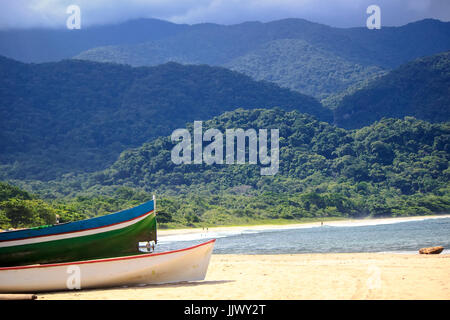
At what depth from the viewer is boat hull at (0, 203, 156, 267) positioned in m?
15.3

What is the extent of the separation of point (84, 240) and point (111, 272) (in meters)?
1.13

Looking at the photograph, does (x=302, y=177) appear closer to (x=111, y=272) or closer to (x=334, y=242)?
(x=334, y=242)

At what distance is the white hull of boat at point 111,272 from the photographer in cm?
1482

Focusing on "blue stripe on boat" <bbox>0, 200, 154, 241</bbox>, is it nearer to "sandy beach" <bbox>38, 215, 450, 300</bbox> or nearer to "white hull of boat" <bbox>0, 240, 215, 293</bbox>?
"white hull of boat" <bbox>0, 240, 215, 293</bbox>

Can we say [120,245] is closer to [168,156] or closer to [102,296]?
[102,296]

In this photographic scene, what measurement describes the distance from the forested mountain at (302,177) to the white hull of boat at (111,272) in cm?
6441

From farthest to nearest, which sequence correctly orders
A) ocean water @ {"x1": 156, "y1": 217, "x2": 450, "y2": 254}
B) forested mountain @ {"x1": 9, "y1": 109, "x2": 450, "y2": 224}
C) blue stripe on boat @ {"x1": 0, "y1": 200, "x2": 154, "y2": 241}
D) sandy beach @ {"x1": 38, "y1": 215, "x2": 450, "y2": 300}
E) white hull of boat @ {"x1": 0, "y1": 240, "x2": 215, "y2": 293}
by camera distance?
1. forested mountain @ {"x1": 9, "y1": 109, "x2": 450, "y2": 224}
2. ocean water @ {"x1": 156, "y1": 217, "x2": 450, "y2": 254}
3. blue stripe on boat @ {"x1": 0, "y1": 200, "x2": 154, "y2": 241}
4. white hull of boat @ {"x1": 0, "y1": 240, "x2": 215, "y2": 293}
5. sandy beach @ {"x1": 38, "y1": 215, "x2": 450, "y2": 300}

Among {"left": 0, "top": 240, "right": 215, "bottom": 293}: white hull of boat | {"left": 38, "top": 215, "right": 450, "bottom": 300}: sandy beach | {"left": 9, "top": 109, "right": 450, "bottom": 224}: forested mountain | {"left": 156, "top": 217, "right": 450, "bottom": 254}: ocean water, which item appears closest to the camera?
{"left": 38, "top": 215, "right": 450, "bottom": 300}: sandy beach

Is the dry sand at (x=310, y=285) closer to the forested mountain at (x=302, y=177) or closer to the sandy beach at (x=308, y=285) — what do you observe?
the sandy beach at (x=308, y=285)

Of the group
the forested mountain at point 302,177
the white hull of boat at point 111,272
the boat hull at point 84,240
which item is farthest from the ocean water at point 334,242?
the forested mountain at point 302,177

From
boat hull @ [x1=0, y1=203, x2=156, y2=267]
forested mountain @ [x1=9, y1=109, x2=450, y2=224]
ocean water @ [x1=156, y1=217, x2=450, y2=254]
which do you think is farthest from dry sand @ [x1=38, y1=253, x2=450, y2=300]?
forested mountain @ [x1=9, y1=109, x2=450, y2=224]

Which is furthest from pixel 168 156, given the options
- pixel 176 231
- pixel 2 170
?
pixel 176 231

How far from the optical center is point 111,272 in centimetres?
1540

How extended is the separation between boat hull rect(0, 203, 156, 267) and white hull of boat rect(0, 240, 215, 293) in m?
0.57
